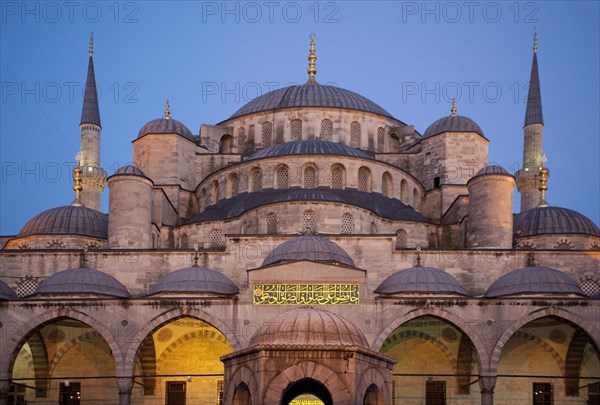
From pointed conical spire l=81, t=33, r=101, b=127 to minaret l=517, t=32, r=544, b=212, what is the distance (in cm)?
1595

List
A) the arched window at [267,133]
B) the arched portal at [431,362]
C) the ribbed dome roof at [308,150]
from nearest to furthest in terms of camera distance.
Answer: the arched portal at [431,362], the ribbed dome roof at [308,150], the arched window at [267,133]

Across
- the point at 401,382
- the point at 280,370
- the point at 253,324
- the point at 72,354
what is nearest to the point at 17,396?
the point at 72,354

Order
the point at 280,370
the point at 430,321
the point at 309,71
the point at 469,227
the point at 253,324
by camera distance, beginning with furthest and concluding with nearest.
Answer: the point at 309,71, the point at 469,227, the point at 430,321, the point at 253,324, the point at 280,370

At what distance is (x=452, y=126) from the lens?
143 ft

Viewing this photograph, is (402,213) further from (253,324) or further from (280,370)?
(280,370)

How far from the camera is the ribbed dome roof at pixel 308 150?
1576 inches

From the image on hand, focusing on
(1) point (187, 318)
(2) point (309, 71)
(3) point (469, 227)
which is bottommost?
(1) point (187, 318)

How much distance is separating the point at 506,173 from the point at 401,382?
23.0ft

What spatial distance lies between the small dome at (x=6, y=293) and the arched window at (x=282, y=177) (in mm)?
9352

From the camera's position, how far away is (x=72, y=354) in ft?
120

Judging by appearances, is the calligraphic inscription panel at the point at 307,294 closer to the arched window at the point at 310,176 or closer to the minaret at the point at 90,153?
the arched window at the point at 310,176

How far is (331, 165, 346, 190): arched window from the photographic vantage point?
1570 inches

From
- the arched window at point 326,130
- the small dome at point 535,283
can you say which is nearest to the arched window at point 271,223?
the small dome at point 535,283

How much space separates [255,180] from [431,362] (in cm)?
865
